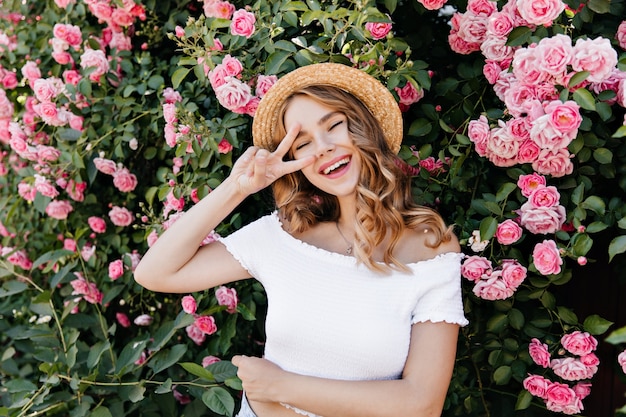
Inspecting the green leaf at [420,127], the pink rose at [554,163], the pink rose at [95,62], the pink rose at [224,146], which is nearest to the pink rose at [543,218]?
the pink rose at [554,163]

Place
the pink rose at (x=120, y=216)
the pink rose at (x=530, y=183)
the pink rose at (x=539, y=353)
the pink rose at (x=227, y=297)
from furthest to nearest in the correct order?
1. the pink rose at (x=120, y=216)
2. the pink rose at (x=227, y=297)
3. the pink rose at (x=539, y=353)
4. the pink rose at (x=530, y=183)

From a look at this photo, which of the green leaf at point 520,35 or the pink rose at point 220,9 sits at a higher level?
the pink rose at point 220,9

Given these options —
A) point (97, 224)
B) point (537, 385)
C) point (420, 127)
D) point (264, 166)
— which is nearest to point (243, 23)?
point (264, 166)

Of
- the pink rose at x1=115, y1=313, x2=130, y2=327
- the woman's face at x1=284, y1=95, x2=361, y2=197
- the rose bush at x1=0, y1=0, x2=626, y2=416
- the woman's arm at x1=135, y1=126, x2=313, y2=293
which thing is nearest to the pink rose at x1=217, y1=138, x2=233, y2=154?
the rose bush at x1=0, y1=0, x2=626, y2=416

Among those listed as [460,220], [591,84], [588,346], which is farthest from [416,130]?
[588,346]

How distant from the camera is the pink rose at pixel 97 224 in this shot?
2.71 metres

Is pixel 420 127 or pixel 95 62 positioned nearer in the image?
pixel 420 127

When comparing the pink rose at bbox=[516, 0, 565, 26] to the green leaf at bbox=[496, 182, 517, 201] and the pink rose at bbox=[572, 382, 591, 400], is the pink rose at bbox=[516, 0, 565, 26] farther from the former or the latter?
the pink rose at bbox=[572, 382, 591, 400]

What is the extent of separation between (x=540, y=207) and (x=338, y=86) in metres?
0.66

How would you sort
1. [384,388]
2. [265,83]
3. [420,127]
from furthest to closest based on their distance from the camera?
[420,127] < [265,83] < [384,388]

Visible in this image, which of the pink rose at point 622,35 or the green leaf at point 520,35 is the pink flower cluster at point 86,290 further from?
the pink rose at point 622,35

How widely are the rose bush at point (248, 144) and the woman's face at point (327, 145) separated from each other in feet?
0.77

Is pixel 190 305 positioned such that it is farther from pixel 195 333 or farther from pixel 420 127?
pixel 420 127

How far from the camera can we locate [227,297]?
2.21 metres
